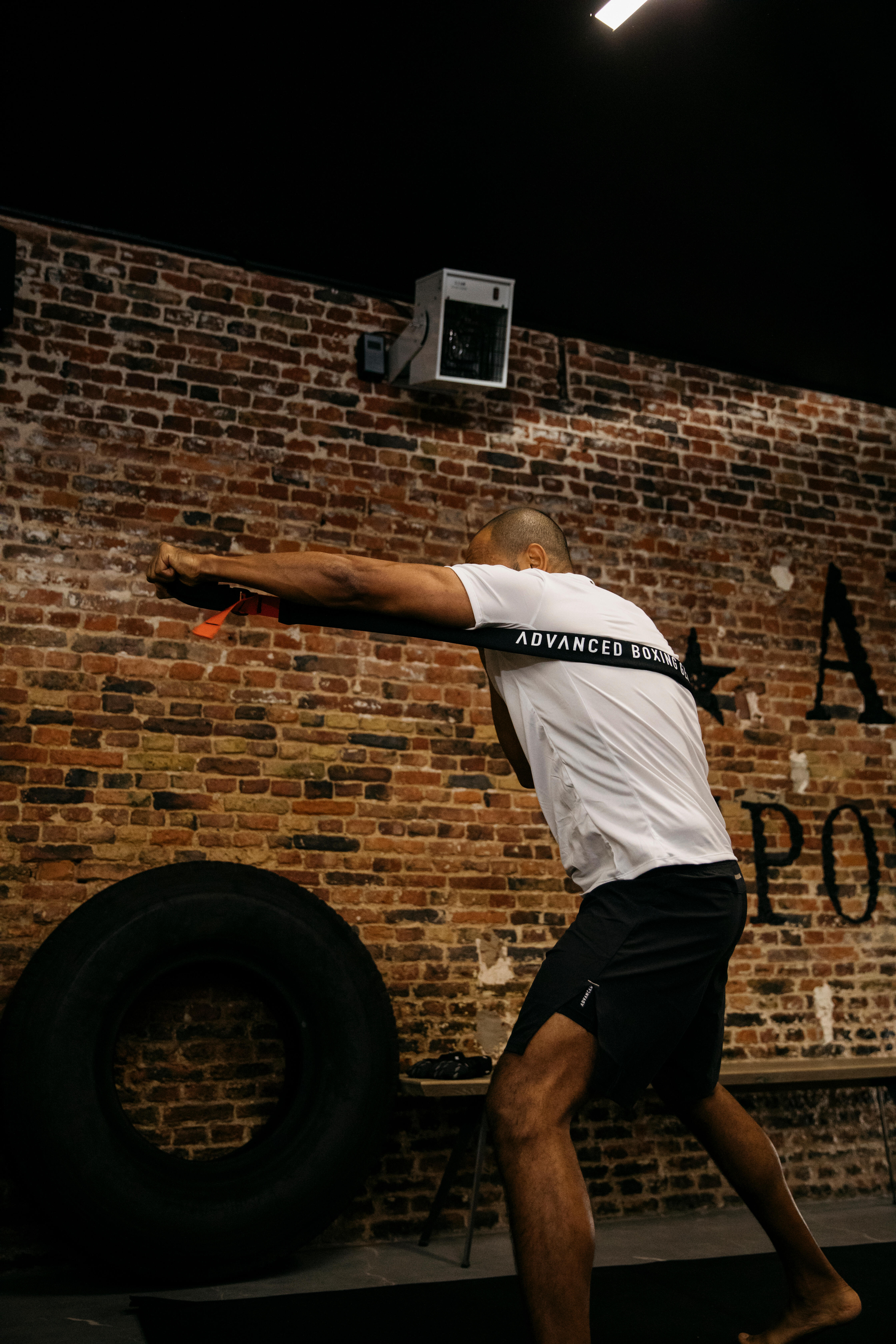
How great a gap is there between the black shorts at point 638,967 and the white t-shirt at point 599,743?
0.04 metres

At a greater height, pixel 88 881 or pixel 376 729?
pixel 376 729

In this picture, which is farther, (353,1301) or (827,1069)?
(827,1069)

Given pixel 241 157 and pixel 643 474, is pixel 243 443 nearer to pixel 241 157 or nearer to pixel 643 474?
pixel 241 157

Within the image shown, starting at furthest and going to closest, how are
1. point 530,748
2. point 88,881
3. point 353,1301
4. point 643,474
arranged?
1. point 643,474
2. point 88,881
3. point 353,1301
4. point 530,748

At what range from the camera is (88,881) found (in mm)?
3230

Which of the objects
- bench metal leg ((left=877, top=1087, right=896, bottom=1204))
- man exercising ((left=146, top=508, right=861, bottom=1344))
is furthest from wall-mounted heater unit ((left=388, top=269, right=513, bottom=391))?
bench metal leg ((left=877, top=1087, right=896, bottom=1204))

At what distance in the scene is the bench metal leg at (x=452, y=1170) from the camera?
3.14 m

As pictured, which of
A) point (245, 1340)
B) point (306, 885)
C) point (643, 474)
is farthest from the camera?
point (643, 474)

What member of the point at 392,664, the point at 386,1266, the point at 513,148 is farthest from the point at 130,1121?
the point at 513,148

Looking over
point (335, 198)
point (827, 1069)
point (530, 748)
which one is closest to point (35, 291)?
point (335, 198)

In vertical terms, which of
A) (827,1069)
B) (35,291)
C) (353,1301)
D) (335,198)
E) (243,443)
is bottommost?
(353,1301)

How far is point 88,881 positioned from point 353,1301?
141 cm

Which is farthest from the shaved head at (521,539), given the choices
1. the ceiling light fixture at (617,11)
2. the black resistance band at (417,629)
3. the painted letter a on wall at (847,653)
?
the painted letter a on wall at (847,653)

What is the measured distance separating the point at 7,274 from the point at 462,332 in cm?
152
